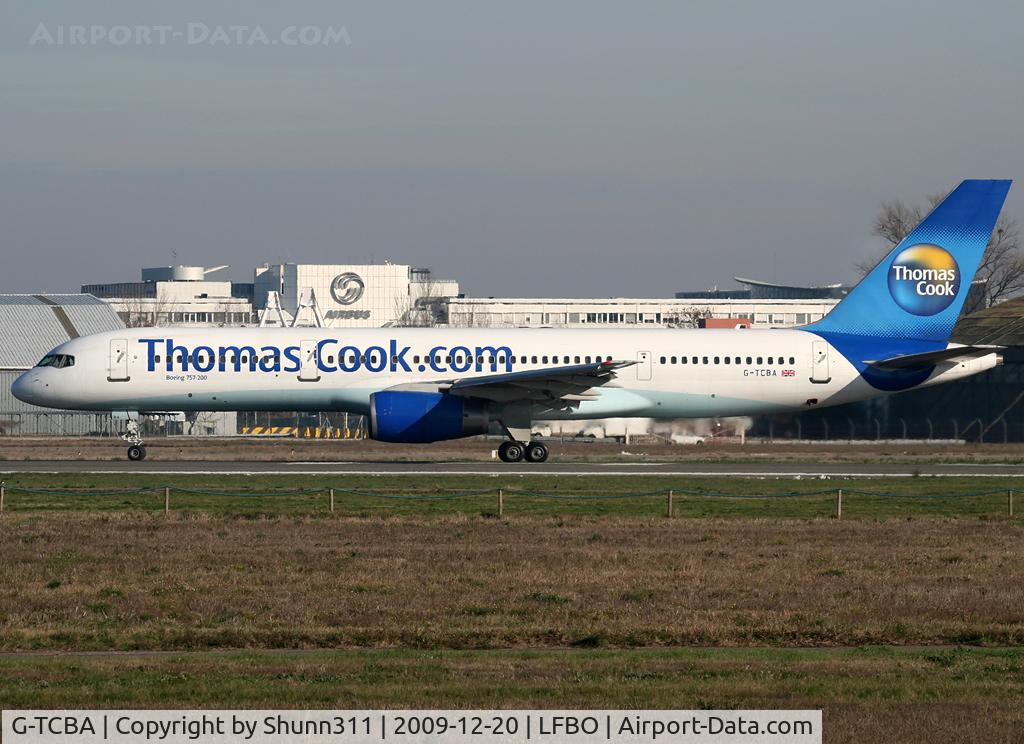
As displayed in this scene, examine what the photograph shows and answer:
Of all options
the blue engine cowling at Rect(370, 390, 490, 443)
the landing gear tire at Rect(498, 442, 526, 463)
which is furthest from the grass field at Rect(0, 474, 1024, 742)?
the landing gear tire at Rect(498, 442, 526, 463)

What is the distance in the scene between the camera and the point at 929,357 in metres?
47.8

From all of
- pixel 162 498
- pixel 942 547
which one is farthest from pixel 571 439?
pixel 942 547

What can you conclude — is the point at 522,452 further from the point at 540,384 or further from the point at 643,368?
the point at 643,368

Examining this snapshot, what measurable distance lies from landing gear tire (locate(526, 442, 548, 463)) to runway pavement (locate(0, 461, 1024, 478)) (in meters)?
0.54

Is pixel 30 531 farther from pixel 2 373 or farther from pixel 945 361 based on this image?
pixel 2 373

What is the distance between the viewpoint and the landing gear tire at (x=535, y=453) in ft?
159

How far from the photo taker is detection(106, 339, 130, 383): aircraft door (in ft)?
155

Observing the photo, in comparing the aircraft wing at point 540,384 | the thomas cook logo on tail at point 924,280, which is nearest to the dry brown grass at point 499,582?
the aircraft wing at point 540,384

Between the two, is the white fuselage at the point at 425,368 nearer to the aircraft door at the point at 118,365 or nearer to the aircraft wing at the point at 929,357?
the aircraft door at the point at 118,365

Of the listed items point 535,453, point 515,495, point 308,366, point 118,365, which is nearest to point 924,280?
point 535,453

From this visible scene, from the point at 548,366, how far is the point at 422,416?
5.31 meters

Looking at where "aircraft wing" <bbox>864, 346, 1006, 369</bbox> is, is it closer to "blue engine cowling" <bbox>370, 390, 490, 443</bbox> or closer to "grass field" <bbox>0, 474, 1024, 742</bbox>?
"grass field" <bbox>0, 474, 1024, 742</bbox>

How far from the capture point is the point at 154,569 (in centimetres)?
2291

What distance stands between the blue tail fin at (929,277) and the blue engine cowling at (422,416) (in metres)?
13.1
